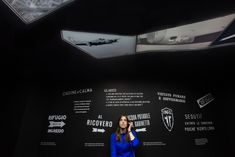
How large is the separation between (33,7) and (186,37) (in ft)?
6.97

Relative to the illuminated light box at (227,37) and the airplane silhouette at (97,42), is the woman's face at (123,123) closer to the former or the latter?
the airplane silhouette at (97,42)

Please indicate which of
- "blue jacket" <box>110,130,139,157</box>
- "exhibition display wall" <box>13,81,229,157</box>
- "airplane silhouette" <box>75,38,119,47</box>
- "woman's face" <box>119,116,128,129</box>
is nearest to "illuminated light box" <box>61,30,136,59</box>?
"airplane silhouette" <box>75,38,119,47</box>

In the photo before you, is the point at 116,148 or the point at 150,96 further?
the point at 150,96

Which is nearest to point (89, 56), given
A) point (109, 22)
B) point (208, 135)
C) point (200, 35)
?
point (109, 22)

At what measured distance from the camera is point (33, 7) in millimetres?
2338

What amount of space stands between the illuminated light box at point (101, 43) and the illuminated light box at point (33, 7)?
1.57 ft

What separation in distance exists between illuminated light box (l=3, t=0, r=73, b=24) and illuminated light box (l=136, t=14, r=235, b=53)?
1245 millimetres

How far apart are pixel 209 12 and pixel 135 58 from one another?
1.59 m

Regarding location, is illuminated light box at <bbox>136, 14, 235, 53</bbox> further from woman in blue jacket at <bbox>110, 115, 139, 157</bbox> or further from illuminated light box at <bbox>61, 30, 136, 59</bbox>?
woman in blue jacket at <bbox>110, 115, 139, 157</bbox>

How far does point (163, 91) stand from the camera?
3.75m

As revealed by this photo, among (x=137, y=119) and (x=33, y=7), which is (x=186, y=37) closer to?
(x=137, y=119)

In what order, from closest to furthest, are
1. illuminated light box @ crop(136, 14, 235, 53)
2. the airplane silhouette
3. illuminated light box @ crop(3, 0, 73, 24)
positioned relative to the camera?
1. illuminated light box @ crop(3, 0, 73, 24)
2. illuminated light box @ crop(136, 14, 235, 53)
3. the airplane silhouette

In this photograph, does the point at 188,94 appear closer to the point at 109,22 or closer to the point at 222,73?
the point at 222,73

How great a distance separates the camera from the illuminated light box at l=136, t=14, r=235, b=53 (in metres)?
2.71
